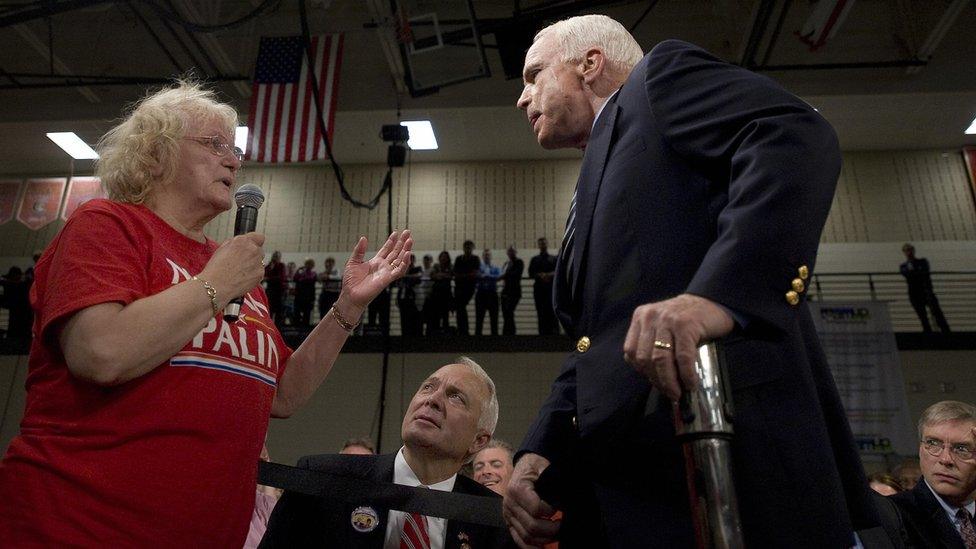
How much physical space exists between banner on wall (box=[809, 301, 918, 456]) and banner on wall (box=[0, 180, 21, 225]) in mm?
14107

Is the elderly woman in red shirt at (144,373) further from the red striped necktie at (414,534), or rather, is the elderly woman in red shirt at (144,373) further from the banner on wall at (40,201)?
the banner on wall at (40,201)

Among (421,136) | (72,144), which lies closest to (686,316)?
(421,136)

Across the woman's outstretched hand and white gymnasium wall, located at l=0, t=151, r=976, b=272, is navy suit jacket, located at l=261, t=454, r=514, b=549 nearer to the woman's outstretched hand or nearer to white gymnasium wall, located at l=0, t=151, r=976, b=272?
the woman's outstretched hand

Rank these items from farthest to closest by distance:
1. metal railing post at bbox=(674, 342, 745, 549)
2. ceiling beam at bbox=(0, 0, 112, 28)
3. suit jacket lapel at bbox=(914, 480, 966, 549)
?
ceiling beam at bbox=(0, 0, 112, 28) → suit jacket lapel at bbox=(914, 480, 966, 549) → metal railing post at bbox=(674, 342, 745, 549)

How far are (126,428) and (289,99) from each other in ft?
28.2

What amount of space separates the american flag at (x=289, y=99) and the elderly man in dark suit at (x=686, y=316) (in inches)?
311

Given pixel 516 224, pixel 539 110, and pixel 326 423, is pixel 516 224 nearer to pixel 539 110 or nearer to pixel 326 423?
pixel 326 423

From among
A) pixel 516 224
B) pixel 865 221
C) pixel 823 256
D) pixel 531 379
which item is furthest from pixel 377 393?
pixel 865 221

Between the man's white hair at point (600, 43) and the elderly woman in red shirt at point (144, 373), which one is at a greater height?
the man's white hair at point (600, 43)

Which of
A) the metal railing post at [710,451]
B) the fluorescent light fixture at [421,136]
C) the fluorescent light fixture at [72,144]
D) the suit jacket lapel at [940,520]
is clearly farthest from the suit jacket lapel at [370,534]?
the fluorescent light fixture at [72,144]

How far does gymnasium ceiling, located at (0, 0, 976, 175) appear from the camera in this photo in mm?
10445

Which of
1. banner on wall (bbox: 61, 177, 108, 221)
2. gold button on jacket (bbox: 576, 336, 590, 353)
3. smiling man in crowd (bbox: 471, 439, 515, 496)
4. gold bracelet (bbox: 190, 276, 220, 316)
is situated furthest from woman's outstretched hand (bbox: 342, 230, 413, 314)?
banner on wall (bbox: 61, 177, 108, 221)

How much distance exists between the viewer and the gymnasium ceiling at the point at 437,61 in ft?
34.3

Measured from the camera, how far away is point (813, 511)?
38.0 inches
